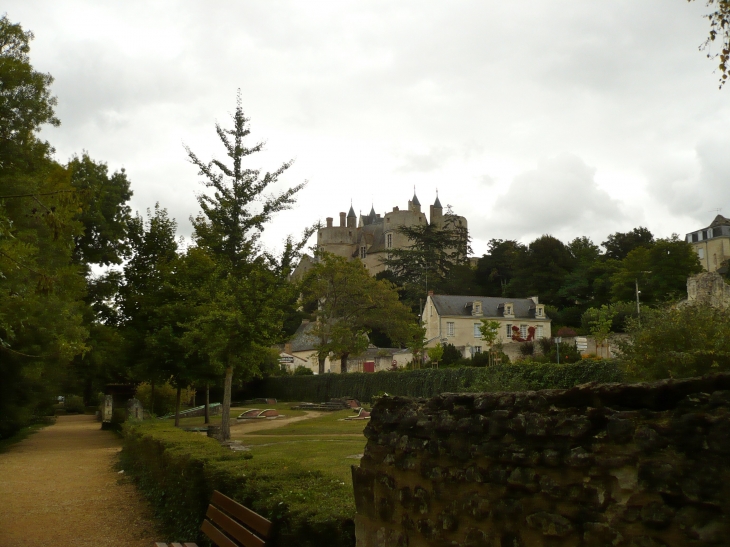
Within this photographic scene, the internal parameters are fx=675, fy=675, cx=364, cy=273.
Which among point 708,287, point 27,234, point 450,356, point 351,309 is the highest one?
point 351,309

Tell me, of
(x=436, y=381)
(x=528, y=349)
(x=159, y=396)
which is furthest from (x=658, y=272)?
(x=159, y=396)

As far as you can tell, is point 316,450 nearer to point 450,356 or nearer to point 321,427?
point 321,427

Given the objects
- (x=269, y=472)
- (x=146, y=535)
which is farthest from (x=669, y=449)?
(x=146, y=535)

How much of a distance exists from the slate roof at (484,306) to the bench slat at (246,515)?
A: 2305 inches

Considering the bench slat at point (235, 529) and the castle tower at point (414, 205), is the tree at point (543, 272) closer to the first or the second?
the castle tower at point (414, 205)

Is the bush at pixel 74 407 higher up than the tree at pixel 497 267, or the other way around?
the tree at pixel 497 267

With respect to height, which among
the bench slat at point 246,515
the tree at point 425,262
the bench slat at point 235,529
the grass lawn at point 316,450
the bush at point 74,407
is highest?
→ the tree at point 425,262

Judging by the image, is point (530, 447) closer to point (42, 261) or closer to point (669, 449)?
point (669, 449)

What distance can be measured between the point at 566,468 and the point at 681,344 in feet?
60.7

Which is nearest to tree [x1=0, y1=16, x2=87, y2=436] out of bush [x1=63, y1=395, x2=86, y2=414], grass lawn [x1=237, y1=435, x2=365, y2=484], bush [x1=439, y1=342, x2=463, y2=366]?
grass lawn [x1=237, y1=435, x2=365, y2=484]

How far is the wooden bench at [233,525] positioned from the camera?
16.8 feet

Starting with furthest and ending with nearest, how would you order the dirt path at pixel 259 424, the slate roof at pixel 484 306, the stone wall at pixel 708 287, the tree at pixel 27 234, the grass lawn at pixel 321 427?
the slate roof at pixel 484 306 < the stone wall at pixel 708 287 < the dirt path at pixel 259 424 < the grass lawn at pixel 321 427 < the tree at pixel 27 234

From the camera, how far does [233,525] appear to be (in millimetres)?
5625

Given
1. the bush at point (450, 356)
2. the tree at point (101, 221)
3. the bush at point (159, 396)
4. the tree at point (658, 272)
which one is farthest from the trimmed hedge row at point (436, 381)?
the tree at point (658, 272)
